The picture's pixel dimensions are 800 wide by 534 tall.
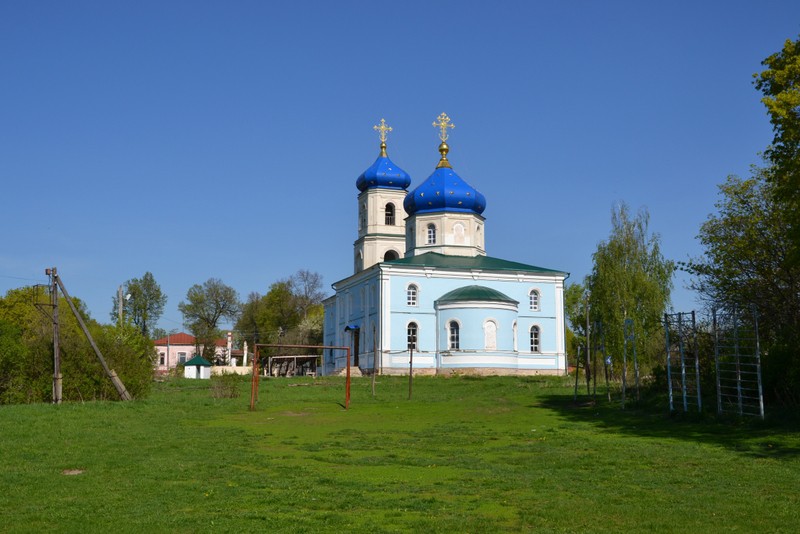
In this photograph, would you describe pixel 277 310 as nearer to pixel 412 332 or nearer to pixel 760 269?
pixel 412 332

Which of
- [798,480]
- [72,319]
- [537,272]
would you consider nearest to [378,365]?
[537,272]

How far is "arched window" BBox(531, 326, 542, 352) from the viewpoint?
5034 cm

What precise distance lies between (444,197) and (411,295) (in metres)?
7.11

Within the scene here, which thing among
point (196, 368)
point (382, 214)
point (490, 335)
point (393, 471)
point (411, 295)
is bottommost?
point (393, 471)

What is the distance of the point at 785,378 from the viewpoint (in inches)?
807

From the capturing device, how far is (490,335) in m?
47.7

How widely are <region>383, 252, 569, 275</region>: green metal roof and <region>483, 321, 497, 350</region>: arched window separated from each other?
4.01 meters

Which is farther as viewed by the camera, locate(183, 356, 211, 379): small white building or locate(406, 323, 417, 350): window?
locate(183, 356, 211, 379): small white building

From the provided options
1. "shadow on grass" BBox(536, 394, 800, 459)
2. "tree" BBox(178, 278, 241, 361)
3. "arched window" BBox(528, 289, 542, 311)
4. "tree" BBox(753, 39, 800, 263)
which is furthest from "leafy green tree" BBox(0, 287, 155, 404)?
"tree" BBox(178, 278, 241, 361)

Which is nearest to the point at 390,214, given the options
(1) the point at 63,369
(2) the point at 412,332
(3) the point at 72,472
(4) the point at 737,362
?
(2) the point at 412,332

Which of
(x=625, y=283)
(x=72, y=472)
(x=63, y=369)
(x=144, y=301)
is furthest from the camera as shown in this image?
(x=144, y=301)

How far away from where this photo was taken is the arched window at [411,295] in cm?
4928

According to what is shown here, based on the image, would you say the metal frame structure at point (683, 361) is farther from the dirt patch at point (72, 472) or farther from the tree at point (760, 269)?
the dirt patch at point (72, 472)

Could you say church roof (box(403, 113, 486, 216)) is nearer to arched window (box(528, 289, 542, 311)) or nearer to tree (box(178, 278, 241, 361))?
arched window (box(528, 289, 542, 311))
